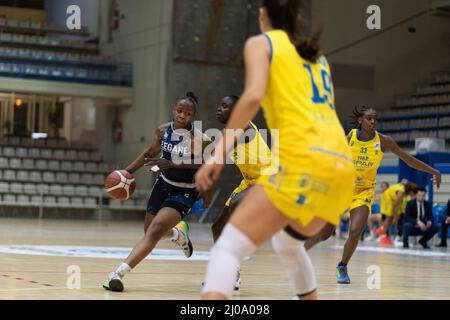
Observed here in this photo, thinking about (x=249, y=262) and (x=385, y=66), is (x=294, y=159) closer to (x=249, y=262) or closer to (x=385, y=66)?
(x=249, y=262)

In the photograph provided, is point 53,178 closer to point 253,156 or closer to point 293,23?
point 253,156

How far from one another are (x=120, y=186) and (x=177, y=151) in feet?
2.00

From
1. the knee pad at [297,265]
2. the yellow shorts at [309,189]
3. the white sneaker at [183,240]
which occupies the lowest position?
the white sneaker at [183,240]

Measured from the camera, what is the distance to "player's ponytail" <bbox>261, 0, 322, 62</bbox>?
14.2 feet

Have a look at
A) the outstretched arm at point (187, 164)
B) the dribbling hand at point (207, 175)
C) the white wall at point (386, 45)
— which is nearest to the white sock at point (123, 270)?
the outstretched arm at point (187, 164)

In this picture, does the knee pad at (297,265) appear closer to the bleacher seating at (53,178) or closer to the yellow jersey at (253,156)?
the yellow jersey at (253,156)

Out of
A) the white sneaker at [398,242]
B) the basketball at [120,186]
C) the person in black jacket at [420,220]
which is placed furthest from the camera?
the white sneaker at [398,242]

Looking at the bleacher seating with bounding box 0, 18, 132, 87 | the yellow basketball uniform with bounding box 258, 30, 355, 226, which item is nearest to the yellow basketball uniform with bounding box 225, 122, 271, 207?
the yellow basketball uniform with bounding box 258, 30, 355, 226

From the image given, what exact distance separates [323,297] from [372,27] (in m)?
22.3

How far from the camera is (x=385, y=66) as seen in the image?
28.8 m

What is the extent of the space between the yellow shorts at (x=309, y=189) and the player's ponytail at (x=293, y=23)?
1.86 ft

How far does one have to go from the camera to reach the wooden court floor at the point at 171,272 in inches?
286

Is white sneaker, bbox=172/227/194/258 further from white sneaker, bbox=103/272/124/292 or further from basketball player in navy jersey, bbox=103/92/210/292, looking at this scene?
white sneaker, bbox=103/272/124/292

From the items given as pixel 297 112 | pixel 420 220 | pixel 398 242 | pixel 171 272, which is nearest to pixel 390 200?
pixel 398 242
